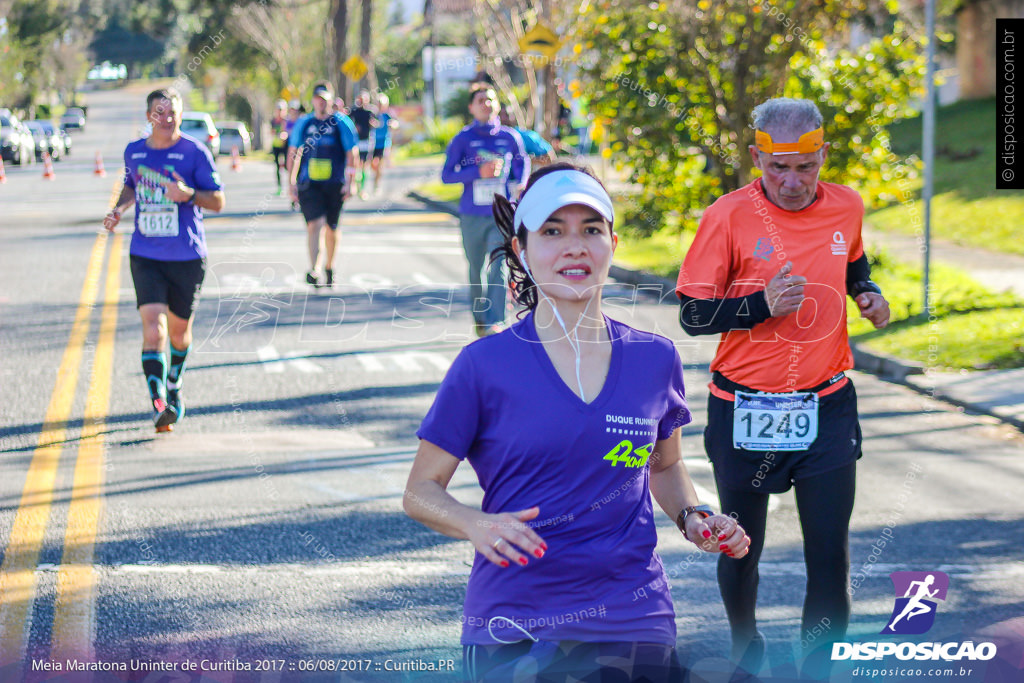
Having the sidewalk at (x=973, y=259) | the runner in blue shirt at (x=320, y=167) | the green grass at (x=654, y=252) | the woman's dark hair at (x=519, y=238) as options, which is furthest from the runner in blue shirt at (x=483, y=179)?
the woman's dark hair at (x=519, y=238)

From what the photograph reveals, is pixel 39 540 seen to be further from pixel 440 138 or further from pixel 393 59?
pixel 393 59

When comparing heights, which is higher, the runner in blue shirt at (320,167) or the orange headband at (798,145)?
the orange headband at (798,145)

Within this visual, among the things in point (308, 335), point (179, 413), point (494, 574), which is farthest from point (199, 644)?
point (308, 335)

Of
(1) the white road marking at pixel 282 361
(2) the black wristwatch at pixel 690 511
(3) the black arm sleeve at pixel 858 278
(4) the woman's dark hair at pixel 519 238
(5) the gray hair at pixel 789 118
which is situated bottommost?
(1) the white road marking at pixel 282 361

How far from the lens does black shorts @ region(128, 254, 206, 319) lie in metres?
7.89

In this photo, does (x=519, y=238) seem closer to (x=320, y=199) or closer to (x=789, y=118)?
(x=789, y=118)

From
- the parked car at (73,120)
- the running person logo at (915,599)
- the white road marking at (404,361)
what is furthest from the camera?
the parked car at (73,120)

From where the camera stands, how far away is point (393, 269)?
1647 cm

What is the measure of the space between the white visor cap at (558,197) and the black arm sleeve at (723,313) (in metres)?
1.44

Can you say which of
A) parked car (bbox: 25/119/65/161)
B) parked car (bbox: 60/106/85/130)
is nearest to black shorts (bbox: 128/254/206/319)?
parked car (bbox: 25/119/65/161)

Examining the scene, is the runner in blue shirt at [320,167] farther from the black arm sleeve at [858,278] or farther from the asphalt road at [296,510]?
the black arm sleeve at [858,278]

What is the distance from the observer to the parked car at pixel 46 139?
143 ft

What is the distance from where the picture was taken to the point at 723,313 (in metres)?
4.29

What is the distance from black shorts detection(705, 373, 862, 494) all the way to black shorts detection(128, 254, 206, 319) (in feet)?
14.5
